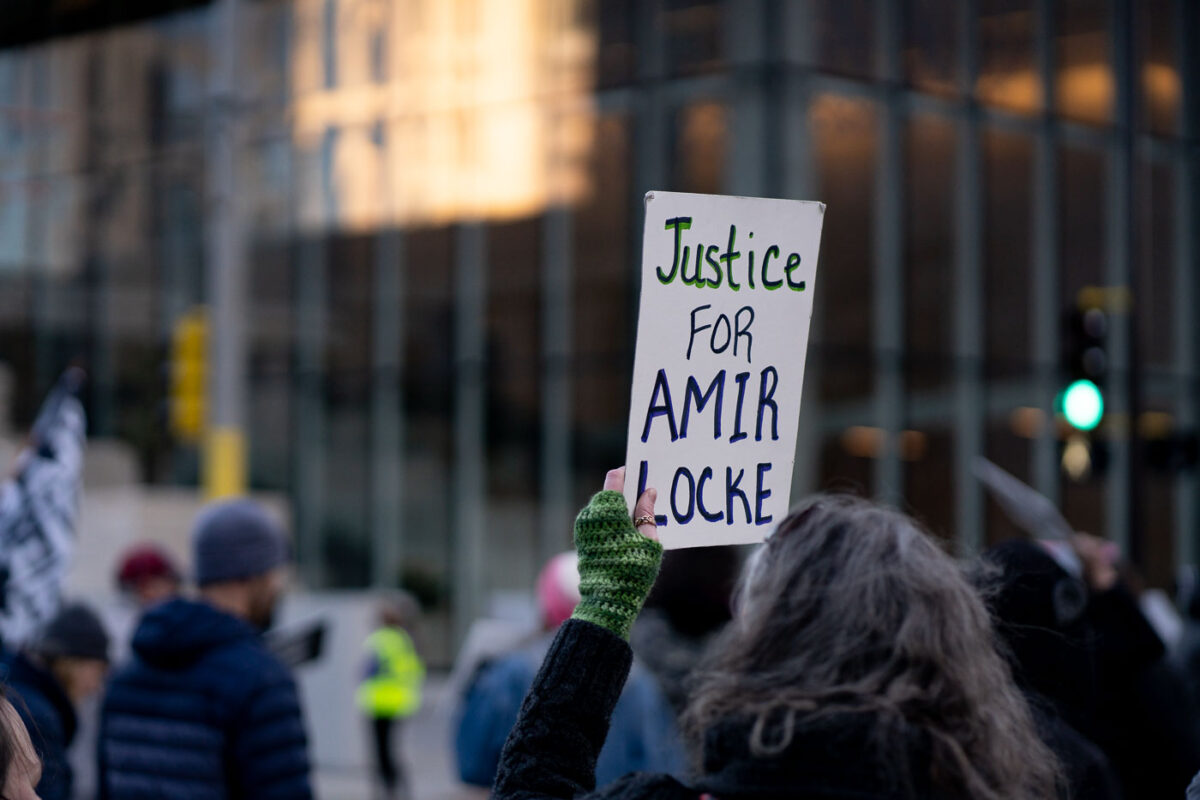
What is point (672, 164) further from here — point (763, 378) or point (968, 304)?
point (763, 378)

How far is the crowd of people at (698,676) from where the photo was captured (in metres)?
1.89

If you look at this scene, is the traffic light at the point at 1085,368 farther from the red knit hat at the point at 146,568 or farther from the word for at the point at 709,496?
the word for at the point at 709,496

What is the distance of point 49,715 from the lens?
14.3 feet

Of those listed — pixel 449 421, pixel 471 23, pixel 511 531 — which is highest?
pixel 471 23

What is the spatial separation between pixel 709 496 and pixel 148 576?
5.61 metres

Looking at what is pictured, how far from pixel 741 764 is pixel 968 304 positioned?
17.6 m

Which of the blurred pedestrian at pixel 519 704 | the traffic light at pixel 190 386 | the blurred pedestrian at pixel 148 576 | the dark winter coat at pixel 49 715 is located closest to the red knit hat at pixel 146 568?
the blurred pedestrian at pixel 148 576

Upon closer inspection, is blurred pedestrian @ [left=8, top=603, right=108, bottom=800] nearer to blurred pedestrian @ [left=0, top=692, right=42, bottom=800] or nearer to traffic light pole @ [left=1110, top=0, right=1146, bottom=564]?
blurred pedestrian @ [left=0, top=692, right=42, bottom=800]

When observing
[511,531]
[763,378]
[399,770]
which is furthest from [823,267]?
[763,378]

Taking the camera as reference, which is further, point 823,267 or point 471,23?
point 471,23

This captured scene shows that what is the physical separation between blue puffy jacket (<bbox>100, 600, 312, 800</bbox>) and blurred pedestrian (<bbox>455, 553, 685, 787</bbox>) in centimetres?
65

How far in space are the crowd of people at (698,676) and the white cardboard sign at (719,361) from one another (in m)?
0.13

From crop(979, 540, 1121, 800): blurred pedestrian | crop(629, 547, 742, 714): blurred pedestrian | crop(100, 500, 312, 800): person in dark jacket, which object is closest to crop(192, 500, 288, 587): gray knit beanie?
crop(100, 500, 312, 800): person in dark jacket

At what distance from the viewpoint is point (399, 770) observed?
44.7 ft
